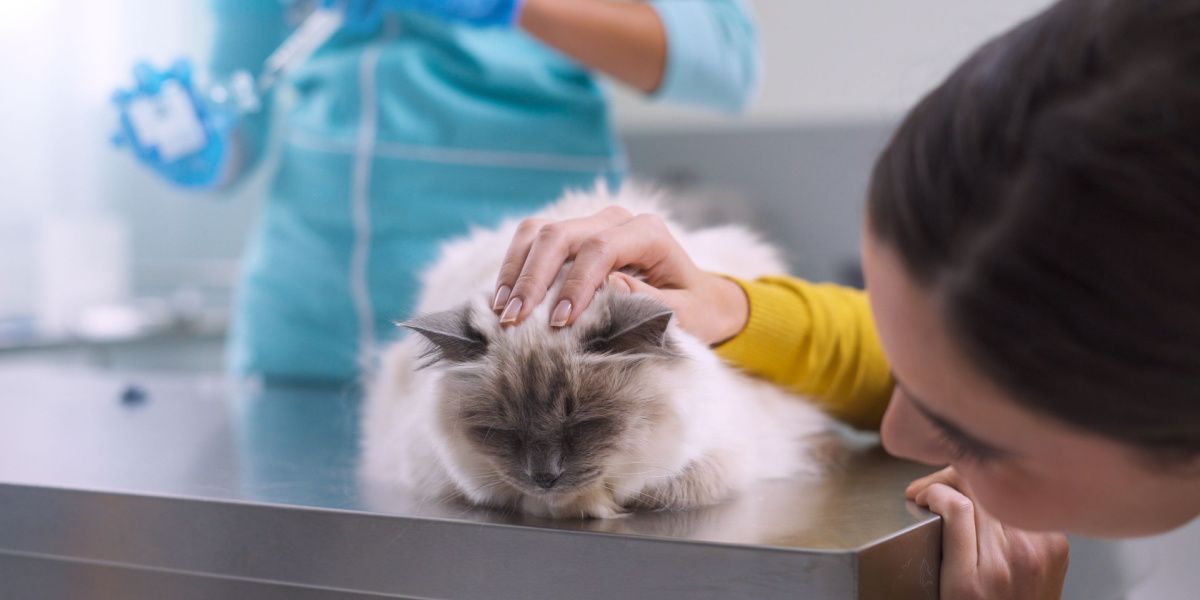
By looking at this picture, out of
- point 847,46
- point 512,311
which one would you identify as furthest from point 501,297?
point 847,46

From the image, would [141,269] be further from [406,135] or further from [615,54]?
[615,54]

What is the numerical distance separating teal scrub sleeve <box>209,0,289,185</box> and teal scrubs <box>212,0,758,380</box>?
0.67 ft

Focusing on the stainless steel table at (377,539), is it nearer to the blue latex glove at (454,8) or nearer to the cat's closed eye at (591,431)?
the cat's closed eye at (591,431)

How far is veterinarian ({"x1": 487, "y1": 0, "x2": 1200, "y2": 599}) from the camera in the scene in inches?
22.3

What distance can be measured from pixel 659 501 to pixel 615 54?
92 centimetres

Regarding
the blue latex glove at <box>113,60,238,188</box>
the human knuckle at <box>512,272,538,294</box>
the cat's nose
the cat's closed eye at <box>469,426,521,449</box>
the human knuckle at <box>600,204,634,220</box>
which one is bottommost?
the cat's nose

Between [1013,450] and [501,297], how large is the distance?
50 centimetres

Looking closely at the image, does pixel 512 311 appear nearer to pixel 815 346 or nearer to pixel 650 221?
pixel 650 221

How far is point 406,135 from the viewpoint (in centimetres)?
180

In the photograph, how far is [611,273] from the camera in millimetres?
1051

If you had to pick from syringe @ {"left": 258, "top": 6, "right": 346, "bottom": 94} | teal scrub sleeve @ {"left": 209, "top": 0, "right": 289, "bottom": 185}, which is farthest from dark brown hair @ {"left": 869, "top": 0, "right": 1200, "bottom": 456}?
teal scrub sleeve @ {"left": 209, "top": 0, "right": 289, "bottom": 185}

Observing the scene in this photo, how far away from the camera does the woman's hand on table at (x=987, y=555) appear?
0.86 meters

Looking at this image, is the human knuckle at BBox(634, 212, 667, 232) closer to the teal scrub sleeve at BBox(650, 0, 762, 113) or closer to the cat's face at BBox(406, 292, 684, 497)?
the cat's face at BBox(406, 292, 684, 497)

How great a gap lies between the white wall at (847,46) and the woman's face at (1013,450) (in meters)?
2.76
